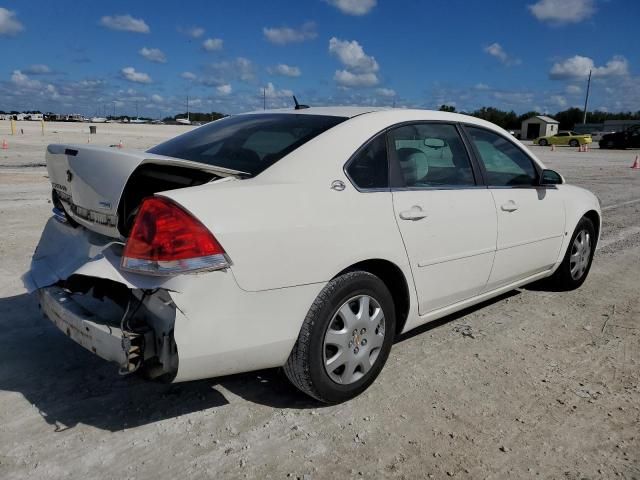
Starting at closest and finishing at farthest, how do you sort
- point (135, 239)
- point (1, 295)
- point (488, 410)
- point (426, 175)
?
point (135, 239), point (488, 410), point (426, 175), point (1, 295)

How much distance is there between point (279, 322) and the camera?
2619 mm

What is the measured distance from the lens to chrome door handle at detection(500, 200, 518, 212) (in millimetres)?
3892

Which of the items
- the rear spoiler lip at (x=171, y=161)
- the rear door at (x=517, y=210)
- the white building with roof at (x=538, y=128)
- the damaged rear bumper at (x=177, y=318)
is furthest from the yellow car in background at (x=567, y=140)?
the damaged rear bumper at (x=177, y=318)

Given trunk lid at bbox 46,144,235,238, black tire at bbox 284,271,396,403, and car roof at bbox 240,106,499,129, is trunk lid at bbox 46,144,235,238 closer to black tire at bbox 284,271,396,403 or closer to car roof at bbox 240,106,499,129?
black tire at bbox 284,271,396,403

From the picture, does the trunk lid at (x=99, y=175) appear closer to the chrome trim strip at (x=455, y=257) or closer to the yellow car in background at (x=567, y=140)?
the chrome trim strip at (x=455, y=257)

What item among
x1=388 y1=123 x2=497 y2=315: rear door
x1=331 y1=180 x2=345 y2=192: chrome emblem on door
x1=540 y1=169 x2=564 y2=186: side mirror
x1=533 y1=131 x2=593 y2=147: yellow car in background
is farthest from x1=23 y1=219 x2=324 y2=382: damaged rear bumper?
x1=533 y1=131 x2=593 y2=147: yellow car in background

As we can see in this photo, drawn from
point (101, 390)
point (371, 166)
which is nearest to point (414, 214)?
point (371, 166)

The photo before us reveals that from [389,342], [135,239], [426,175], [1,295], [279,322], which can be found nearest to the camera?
[135,239]

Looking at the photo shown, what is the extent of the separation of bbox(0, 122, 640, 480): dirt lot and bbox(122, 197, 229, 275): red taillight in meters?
0.90

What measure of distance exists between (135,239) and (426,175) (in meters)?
1.87

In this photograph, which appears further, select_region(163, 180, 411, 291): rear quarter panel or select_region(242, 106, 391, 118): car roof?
select_region(242, 106, 391, 118): car roof

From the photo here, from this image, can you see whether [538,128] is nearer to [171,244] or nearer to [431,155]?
[431,155]

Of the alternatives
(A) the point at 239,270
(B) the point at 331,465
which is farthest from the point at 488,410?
(A) the point at 239,270

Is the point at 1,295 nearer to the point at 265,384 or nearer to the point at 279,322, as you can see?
the point at 265,384
